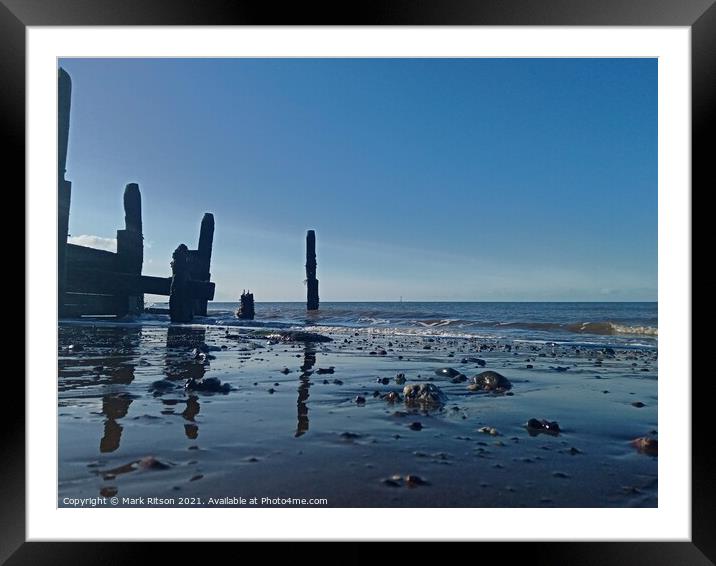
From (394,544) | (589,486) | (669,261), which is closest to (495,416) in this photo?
(589,486)

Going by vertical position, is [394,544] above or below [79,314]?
below

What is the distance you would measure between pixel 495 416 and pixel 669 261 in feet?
6.77

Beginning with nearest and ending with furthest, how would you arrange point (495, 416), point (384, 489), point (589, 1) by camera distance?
point (384, 489), point (589, 1), point (495, 416)

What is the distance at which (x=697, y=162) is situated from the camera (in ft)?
10.6

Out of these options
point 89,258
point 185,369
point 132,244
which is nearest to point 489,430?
point 185,369

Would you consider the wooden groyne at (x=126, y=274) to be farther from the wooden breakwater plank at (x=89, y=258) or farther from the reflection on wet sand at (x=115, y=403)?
the reflection on wet sand at (x=115, y=403)

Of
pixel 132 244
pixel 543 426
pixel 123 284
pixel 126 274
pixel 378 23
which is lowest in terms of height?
pixel 543 426

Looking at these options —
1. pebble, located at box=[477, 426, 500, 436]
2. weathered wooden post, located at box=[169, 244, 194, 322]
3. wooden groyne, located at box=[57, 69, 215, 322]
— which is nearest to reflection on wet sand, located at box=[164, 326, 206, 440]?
pebble, located at box=[477, 426, 500, 436]

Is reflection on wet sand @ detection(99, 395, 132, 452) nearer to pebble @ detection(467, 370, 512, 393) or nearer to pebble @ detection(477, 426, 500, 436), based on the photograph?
pebble @ detection(477, 426, 500, 436)

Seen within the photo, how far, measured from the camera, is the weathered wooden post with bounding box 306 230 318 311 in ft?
62.8

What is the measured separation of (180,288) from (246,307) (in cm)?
488

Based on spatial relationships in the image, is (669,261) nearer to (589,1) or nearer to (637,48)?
(637,48)

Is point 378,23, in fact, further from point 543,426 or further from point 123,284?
point 123,284

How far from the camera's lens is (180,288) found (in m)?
15.1
